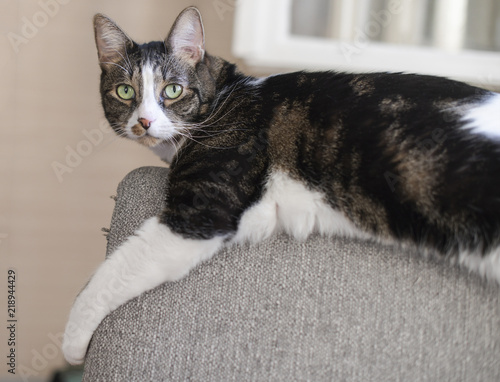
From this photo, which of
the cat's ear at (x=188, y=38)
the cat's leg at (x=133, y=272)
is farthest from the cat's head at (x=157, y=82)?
the cat's leg at (x=133, y=272)

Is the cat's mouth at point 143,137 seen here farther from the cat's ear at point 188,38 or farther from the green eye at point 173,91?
the cat's ear at point 188,38

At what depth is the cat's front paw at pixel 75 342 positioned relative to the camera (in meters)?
0.94

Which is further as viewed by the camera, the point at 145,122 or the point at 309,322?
the point at 145,122

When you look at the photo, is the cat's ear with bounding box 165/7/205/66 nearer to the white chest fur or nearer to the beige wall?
the white chest fur

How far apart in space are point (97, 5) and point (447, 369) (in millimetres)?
1781

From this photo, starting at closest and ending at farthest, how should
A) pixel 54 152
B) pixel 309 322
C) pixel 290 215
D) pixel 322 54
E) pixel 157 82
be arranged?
pixel 309 322
pixel 290 215
pixel 157 82
pixel 322 54
pixel 54 152

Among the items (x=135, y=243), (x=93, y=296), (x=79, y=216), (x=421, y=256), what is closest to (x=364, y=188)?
(x=421, y=256)

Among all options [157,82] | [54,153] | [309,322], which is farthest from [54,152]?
[309,322]

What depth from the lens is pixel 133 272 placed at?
93 centimetres

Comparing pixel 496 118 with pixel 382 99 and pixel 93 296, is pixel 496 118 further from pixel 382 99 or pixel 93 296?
pixel 93 296

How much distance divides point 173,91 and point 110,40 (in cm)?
23

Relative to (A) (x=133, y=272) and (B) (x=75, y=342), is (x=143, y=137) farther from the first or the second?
(B) (x=75, y=342)

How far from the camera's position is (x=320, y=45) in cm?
161

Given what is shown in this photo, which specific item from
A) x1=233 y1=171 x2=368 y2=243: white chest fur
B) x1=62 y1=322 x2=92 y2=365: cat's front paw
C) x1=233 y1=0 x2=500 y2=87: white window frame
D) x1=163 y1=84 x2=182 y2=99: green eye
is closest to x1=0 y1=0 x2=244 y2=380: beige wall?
x1=233 y1=0 x2=500 y2=87: white window frame
